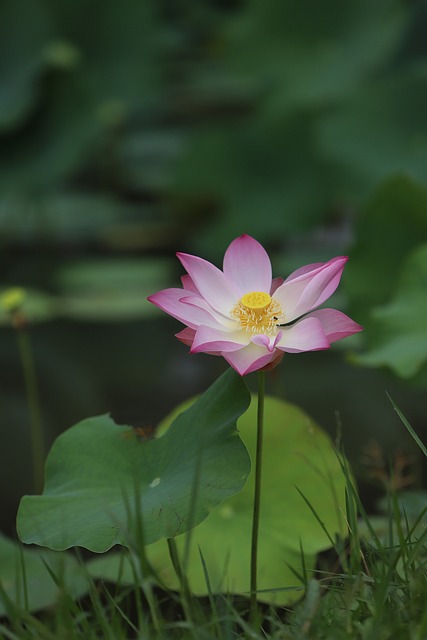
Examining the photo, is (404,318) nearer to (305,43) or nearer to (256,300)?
(256,300)

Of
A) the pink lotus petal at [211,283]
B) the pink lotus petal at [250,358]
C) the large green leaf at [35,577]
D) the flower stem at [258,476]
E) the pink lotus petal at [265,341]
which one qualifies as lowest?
the large green leaf at [35,577]

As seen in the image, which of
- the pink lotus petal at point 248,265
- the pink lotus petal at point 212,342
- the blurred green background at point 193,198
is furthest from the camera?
the blurred green background at point 193,198

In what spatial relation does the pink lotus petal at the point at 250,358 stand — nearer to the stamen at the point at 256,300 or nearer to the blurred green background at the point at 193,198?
the stamen at the point at 256,300

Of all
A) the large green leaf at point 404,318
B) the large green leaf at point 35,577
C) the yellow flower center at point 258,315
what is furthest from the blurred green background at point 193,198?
the yellow flower center at point 258,315

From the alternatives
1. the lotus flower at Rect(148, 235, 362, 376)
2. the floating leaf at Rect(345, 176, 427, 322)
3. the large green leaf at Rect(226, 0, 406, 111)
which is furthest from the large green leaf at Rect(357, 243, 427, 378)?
the large green leaf at Rect(226, 0, 406, 111)

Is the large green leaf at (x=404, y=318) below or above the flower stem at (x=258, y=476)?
above

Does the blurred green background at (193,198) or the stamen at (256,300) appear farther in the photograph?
the blurred green background at (193,198)

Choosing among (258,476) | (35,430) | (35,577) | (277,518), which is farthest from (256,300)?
(35,430)

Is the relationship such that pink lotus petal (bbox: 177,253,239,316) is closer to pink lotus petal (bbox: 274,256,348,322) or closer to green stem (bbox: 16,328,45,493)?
pink lotus petal (bbox: 274,256,348,322)
